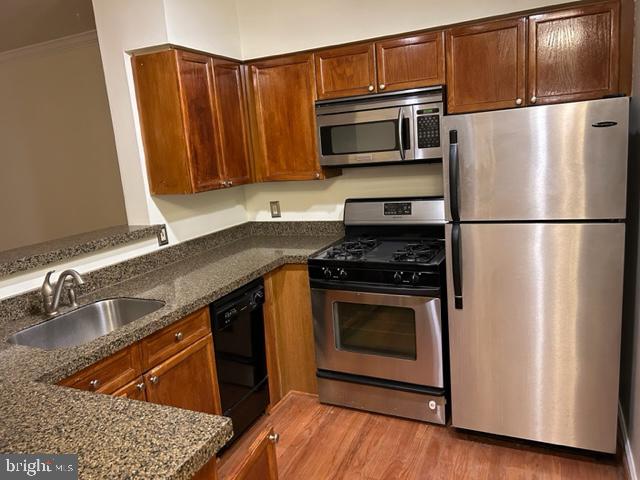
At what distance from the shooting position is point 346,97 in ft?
9.35

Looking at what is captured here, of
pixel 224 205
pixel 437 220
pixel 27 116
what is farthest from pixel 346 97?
pixel 27 116

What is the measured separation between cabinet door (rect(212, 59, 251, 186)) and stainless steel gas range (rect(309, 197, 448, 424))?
2.58 feet

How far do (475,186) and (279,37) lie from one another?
1.67 meters

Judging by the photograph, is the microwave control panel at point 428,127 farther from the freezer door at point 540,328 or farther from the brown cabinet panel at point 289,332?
the brown cabinet panel at point 289,332

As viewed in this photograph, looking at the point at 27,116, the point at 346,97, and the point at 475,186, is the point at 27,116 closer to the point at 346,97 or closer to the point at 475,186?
the point at 346,97

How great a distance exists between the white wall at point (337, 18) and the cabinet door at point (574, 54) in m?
0.15

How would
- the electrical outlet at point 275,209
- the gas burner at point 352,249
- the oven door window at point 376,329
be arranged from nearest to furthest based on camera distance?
the oven door window at point 376,329
the gas burner at point 352,249
the electrical outlet at point 275,209

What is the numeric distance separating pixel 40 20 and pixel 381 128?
281 centimetres

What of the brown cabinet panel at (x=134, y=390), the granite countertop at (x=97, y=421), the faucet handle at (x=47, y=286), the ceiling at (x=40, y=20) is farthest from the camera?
the ceiling at (x=40, y=20)

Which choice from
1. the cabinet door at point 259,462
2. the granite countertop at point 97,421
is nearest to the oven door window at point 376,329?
the granite countertop at point 97,421

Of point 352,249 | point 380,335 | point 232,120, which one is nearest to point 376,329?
point 380,335

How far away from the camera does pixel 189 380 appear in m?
2.18

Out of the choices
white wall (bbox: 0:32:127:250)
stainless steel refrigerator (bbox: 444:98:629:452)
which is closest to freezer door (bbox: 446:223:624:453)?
stainless steel refrigerator (bbox: 444:98:629:452)

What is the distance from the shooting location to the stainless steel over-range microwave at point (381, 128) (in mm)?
2633
